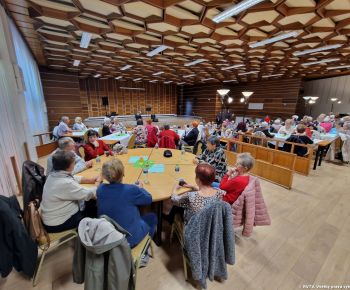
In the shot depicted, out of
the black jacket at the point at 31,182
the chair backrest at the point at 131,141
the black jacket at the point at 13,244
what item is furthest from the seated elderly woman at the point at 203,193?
the chair backrest at the point at 131,141

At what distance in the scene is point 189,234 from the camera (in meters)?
1.45

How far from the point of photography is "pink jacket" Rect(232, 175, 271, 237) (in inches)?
77.1

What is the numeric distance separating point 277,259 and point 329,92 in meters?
15.6

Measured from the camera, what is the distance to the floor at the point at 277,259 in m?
1.73

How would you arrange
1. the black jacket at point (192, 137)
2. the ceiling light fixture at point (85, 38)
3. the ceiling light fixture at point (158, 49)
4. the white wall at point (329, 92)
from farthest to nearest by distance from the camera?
1. the white wall at point (329, 92)
2. the ceiling light fixture at point (158, 49)
3. the black jacket at point (192, 137)
4. the ceiling light fixture at point (85, 38)

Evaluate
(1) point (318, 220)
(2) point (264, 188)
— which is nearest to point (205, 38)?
(2) point (264, 188)

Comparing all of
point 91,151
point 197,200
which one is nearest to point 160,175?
point 197,200

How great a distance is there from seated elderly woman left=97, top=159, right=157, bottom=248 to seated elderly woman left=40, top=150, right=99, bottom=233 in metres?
0.35

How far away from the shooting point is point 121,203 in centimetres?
143

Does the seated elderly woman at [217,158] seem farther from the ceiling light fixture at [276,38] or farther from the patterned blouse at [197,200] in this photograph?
the ceiling light fixture at [276,38]

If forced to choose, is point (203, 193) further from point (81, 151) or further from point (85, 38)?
point (85, 38)

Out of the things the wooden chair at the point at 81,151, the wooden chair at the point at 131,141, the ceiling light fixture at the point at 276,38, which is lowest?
the wooden chair at the point at 131,141

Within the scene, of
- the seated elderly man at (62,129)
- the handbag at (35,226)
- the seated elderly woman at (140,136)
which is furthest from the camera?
the seated elderly man at (62,129)

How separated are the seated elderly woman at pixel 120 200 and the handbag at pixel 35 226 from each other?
61 cm
